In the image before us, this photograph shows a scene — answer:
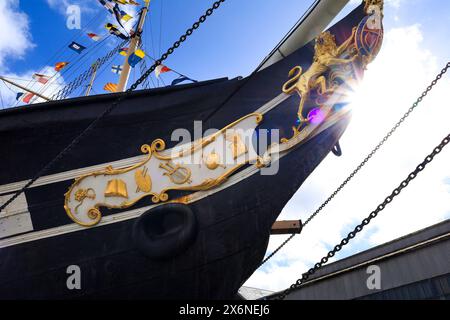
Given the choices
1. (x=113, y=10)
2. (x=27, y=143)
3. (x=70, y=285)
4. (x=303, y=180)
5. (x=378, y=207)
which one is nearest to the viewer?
(x=378, y=207)

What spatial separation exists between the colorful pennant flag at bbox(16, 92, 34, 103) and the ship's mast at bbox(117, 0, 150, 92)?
23.4 feet

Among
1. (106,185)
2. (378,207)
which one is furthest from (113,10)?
(378,207)

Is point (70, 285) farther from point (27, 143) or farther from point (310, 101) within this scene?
point (310, 101)

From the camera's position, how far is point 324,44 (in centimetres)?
353

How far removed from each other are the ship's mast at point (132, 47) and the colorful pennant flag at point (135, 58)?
12 centimetres

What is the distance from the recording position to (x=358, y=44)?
11.1 feet

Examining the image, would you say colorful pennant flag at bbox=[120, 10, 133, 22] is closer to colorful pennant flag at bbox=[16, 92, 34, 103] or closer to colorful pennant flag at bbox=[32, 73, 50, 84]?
colorful pennant flag at bbox=[32, 73, 50, 84]

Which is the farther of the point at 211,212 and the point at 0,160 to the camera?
the point at 0,160

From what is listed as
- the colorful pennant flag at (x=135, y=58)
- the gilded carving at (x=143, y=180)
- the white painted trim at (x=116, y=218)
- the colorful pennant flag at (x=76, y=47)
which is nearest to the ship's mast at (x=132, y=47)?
the colorful pennant flag at (x=135, y=58)

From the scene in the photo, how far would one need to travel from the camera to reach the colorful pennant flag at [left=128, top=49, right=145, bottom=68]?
8.11 metres

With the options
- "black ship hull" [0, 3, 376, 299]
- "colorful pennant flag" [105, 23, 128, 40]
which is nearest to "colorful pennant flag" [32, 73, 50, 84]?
Result: "colorful pennant flag" [105, 23, 128, 40]

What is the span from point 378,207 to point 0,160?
364cm
